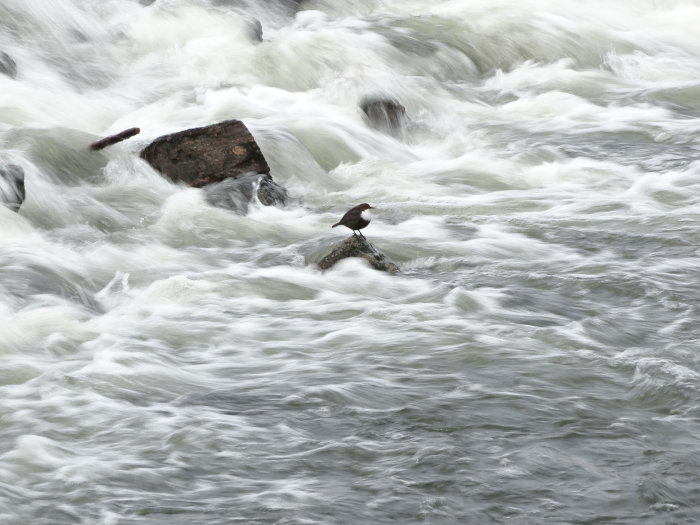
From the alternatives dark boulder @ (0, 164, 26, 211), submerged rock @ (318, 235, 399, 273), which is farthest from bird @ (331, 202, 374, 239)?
dark boulder @ (0, 164, 26, 211)

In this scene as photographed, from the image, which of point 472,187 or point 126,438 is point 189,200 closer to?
point 472,187

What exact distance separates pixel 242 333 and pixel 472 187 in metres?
4.11

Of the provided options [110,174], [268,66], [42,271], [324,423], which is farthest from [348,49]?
[324,423]

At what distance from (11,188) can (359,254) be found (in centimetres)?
253

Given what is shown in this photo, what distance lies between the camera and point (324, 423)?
17.9ft

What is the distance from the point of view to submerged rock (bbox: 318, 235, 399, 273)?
7.78 meters

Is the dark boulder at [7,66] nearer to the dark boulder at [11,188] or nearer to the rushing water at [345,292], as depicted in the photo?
the rushing water at [345,292]

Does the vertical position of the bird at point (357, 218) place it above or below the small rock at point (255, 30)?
below

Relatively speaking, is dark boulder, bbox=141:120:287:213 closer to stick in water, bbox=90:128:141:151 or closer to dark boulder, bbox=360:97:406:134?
stick in water, bbox=90:128:141:151

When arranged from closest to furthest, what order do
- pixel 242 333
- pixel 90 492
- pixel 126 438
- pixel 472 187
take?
pixel 90 492 → pixel 126 438 → pixel 242 333 → pixel 472 187

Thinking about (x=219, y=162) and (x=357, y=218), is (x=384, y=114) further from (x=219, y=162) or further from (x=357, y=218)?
(x=357, y=218)

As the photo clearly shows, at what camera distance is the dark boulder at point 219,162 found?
31.0 ft

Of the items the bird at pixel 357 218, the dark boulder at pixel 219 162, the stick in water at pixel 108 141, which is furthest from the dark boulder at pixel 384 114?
the bird at pixel 357 218

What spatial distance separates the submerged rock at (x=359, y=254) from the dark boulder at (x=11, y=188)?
86.5 inches
